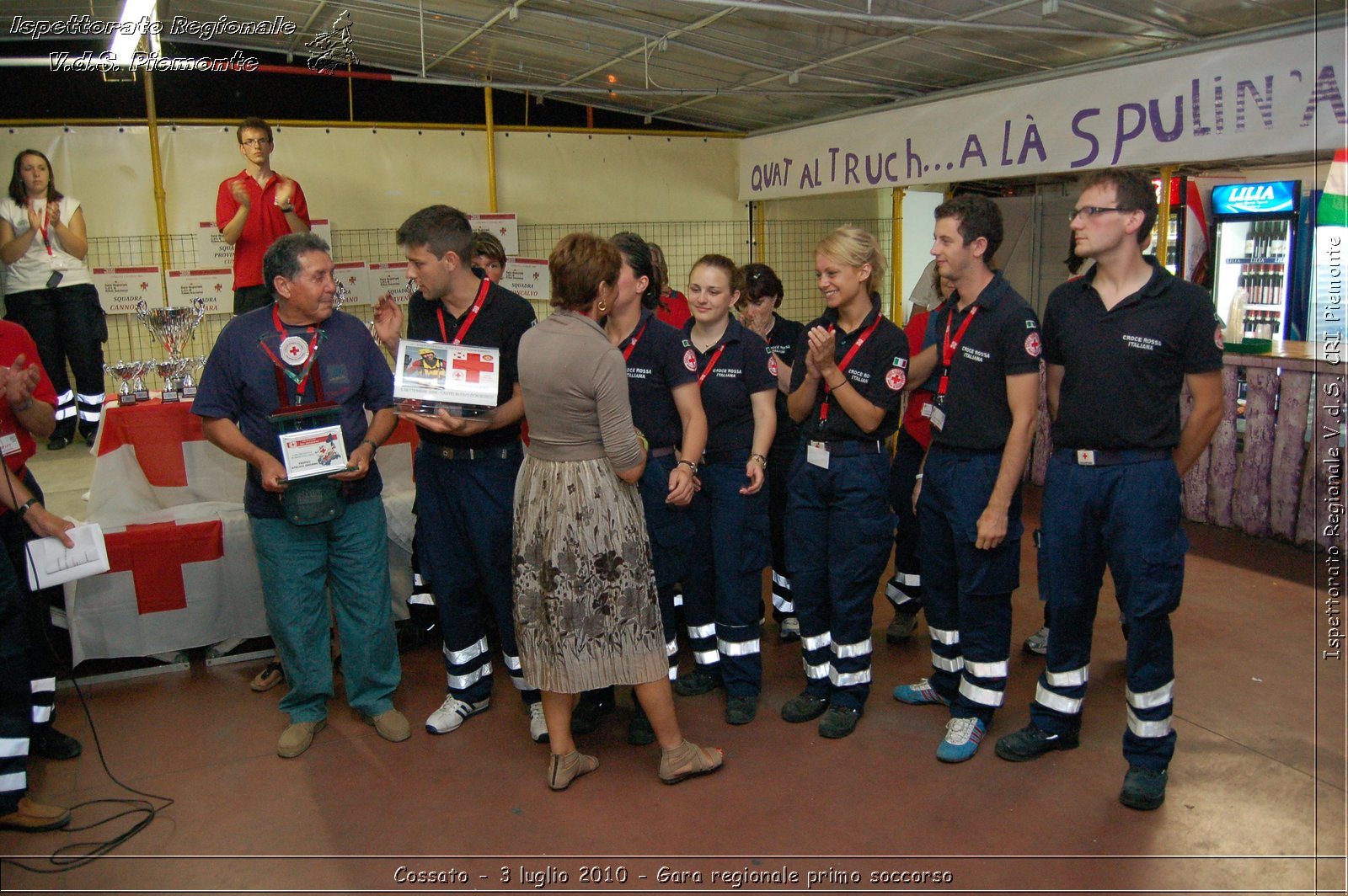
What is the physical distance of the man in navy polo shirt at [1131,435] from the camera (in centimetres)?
272

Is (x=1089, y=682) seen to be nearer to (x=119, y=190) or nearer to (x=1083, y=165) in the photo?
(x=1083, y=165)

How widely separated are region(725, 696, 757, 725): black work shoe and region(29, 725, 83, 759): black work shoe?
7.65 ft

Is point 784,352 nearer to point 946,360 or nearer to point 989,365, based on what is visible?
point 946,360

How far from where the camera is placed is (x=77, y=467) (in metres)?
5.70

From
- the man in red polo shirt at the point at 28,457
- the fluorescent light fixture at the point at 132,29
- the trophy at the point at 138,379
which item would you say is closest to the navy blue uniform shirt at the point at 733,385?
the man in red polo shirt at the point at 28,457

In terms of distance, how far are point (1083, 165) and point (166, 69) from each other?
6.89 meters

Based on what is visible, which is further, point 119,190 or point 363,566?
point 119,190

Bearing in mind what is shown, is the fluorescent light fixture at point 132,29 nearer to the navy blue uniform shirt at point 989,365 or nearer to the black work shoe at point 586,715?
the black work shoe at point 586,715

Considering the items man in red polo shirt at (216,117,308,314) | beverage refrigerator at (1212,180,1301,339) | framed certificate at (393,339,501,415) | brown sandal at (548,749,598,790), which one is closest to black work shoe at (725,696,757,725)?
brown sandal at (548,749,598,790)

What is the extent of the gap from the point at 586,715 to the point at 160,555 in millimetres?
1991

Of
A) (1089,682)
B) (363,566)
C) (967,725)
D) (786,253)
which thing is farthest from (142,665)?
(786,253)

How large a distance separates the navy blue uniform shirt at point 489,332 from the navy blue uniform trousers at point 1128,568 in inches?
71.7

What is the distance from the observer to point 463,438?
3.25 metres

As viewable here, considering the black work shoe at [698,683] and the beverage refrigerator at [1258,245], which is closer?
the black work shoe at [698,683]
